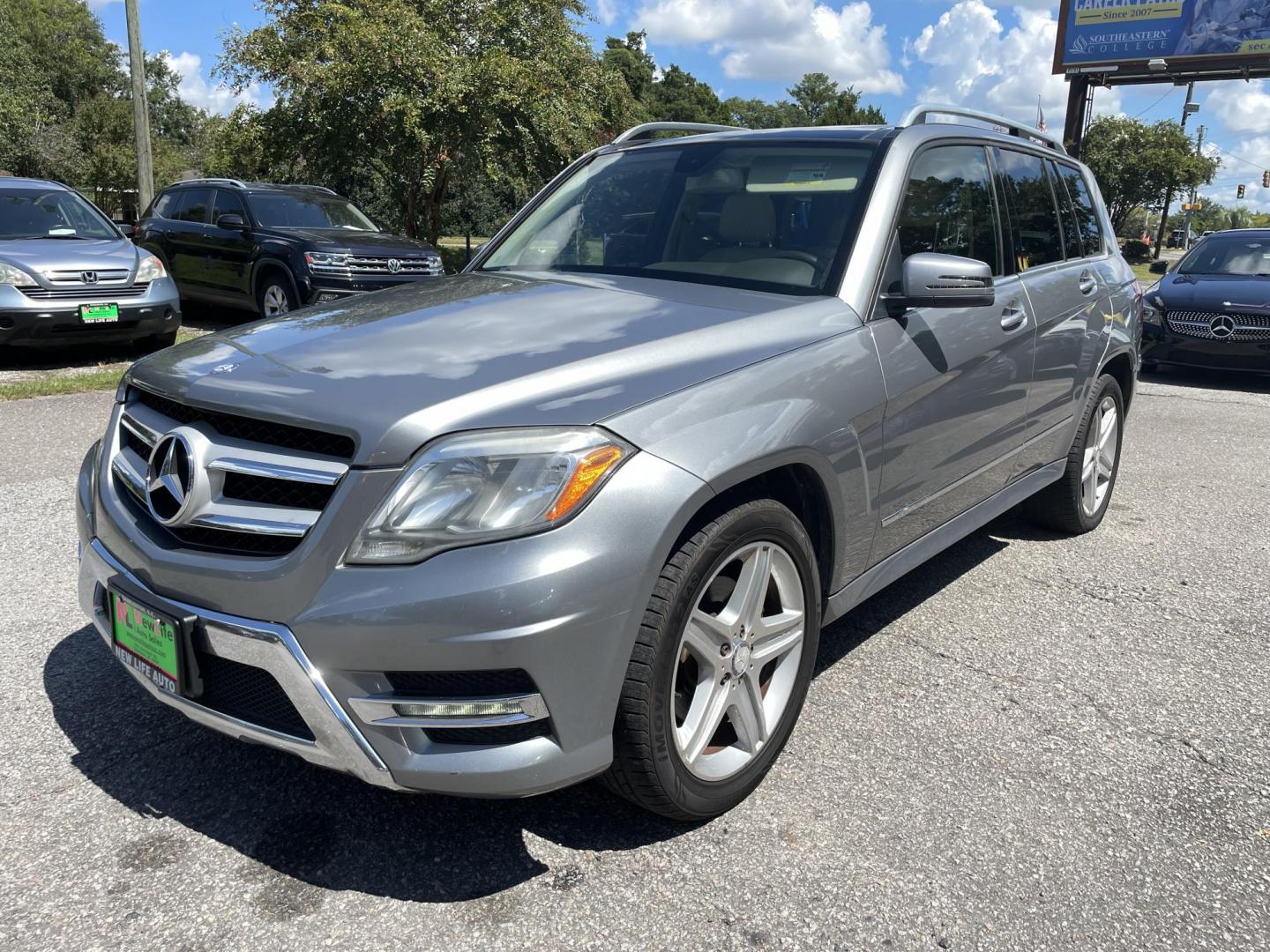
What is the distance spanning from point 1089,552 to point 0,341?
334 inches

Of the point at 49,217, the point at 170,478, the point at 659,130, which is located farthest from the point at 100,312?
the point at 170,478

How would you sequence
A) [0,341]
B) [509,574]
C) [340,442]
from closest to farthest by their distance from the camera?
1. [509,574]
2. [340,442]
3. [0,341]

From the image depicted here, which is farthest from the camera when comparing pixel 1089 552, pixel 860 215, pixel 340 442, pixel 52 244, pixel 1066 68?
pixel 1066 68

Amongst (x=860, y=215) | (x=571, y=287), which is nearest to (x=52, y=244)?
(x=571, y=287)

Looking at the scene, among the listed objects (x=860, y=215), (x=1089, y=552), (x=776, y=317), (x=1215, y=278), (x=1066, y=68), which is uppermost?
(x=1066, y=68)

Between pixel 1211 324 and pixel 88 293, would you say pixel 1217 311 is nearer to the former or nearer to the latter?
pixel 1211 324

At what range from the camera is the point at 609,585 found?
7.06 feet

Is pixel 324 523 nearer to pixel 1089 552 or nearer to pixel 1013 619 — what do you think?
pixel 1013 619

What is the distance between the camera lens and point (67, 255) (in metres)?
9.09

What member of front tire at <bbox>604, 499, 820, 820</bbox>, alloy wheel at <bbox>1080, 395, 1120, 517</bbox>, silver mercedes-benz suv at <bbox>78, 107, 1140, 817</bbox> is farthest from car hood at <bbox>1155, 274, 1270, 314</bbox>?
front tire at <bbox>604, 499, 820, 820</bbox>

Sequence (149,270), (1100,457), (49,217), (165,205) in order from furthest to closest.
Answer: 1. (165,205)
2. (49,217)
3. (149,270)
4. (1100,457)

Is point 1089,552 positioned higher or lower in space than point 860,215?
lower

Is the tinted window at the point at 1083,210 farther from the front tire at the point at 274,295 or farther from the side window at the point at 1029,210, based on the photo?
the front tire at the point at 274,295

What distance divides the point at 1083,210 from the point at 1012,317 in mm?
1601
